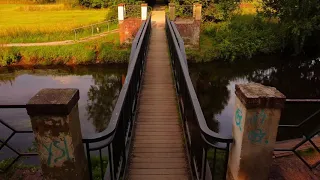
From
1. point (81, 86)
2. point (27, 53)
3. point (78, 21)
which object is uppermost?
point (78, 21)

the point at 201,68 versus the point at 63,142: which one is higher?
the point at 63,142

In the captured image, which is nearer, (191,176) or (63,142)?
(63,142)

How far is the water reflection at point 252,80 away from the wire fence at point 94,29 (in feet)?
29.8

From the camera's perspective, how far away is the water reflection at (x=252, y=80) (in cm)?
1392

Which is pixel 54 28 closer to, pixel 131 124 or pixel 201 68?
pixel 201 68

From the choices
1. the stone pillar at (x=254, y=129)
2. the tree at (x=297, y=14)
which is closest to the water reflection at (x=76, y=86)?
the stone pillar at (x=254, y=129)

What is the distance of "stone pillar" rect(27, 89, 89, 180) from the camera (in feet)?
9.85

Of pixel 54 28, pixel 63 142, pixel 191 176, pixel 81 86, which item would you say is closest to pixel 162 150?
pixel 191 176

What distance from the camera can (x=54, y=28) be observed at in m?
26.2

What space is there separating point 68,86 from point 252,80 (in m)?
12.2

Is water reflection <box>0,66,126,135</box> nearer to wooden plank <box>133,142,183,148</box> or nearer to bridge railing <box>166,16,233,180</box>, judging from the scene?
wooden plank <box>133,142,183,148</box>

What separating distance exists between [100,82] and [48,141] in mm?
16526

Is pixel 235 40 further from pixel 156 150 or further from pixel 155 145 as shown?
pixel 156 150

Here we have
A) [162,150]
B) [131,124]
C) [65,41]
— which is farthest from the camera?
[65,41]
